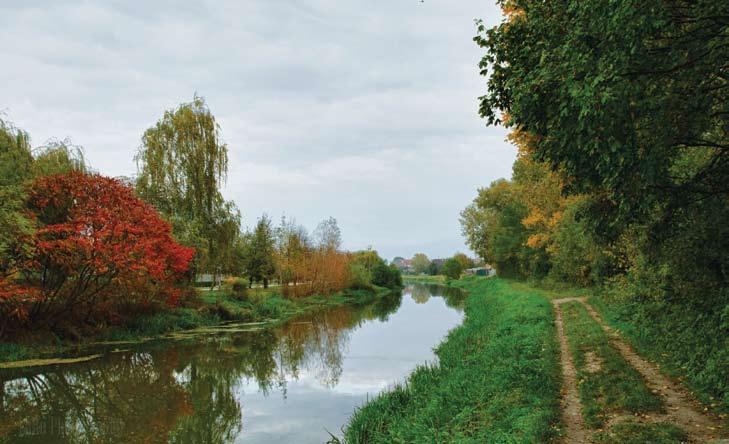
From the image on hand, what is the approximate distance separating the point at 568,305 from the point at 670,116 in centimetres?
1774

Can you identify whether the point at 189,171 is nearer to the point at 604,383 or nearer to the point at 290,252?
the point at 290,252

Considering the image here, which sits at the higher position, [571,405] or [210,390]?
[571,405]

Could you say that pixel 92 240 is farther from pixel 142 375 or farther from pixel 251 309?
pixel 251 309

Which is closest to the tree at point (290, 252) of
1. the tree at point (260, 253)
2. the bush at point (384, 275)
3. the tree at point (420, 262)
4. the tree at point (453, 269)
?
the tree at point (260, 253)

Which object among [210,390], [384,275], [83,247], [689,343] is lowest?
[210,390]

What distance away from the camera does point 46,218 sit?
1706 centimetres

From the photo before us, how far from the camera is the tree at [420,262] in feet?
555

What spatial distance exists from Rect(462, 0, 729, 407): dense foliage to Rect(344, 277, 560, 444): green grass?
88.0 inches

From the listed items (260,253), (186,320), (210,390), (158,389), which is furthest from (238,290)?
(210,390)

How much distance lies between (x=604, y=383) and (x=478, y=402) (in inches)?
85.8

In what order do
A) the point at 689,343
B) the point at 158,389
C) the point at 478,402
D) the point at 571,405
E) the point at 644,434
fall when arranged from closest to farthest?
the point at 644,434, the point at 571,405, the point at 689,343, the point at 478,402, the point at 158,389

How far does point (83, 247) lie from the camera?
53.3 ft

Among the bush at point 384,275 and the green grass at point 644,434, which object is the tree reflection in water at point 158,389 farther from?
the bush at point 384,275

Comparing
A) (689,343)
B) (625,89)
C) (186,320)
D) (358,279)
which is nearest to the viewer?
(625,89)
